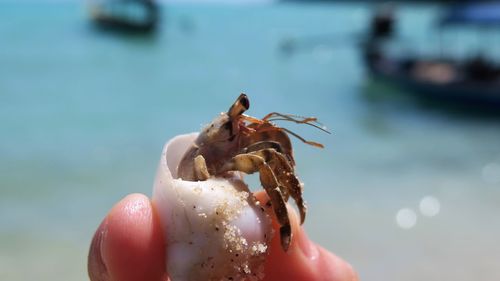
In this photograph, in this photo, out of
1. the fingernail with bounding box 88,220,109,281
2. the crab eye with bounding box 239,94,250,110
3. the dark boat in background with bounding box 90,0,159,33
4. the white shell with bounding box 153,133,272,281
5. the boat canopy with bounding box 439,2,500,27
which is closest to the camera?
the white shell with bounding box 153,133,272,281

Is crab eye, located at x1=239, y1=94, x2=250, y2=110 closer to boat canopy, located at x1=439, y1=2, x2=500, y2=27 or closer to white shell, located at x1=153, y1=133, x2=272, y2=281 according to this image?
white shell, located at x1=153, y1=133, x2=272, y2=281

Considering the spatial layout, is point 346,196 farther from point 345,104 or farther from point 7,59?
point 7,59

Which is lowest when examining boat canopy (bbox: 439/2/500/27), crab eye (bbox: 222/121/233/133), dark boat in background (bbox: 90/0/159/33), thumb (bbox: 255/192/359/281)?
dark boat in background (bbox: 90/0/159/33)

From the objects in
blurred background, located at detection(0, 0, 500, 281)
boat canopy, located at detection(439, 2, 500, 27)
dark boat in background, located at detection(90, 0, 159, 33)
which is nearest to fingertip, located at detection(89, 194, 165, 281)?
blurred background, located at detection(0, 0, 500, 281)

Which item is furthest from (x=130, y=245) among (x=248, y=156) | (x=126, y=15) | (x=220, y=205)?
(x=126, y=15)

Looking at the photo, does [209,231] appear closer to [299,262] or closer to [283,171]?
[283,171]
